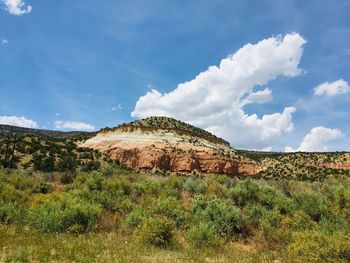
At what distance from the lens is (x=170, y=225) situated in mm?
10109

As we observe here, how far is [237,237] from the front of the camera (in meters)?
12.1

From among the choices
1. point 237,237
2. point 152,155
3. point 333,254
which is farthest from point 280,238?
point 152,155

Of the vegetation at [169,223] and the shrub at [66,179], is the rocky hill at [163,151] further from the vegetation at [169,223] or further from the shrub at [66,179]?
the vegetation at [169,223]

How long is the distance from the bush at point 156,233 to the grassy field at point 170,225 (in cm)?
3

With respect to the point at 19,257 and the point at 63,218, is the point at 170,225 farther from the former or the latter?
the point at 19,257

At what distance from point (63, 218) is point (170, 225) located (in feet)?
11.3

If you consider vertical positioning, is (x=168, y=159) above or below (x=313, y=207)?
above

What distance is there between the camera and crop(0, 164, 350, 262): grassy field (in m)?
7.63

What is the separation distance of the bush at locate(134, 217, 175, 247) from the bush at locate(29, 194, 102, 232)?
2.08m

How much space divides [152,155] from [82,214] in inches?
1926

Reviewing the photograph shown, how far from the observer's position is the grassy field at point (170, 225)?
7633 millimetres

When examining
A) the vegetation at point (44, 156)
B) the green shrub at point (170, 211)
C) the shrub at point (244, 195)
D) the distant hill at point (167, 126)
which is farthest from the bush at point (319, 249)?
the distant hill at point (167, 126)

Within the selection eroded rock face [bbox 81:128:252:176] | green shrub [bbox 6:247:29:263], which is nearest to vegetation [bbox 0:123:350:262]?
green shrub [bbox 6:247:29:263]

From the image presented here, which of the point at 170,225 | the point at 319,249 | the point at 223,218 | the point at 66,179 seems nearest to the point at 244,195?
the point at 223,218
